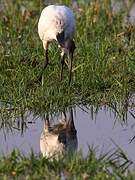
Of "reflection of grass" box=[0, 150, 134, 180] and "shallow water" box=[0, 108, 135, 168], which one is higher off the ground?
"reflection of grass" box=[0, 150, 134, 180]

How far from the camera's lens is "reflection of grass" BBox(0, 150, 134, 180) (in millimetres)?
5328

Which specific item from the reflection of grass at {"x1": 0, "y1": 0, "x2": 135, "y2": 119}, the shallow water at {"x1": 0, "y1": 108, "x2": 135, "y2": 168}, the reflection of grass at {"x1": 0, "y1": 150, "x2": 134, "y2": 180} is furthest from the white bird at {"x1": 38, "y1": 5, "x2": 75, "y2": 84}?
the reflection of grass at {"x1": 0, "y1": 150, "x2": 134, "y2": 180}

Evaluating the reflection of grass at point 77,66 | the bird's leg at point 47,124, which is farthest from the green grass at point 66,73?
the bird's leg at point 47,124

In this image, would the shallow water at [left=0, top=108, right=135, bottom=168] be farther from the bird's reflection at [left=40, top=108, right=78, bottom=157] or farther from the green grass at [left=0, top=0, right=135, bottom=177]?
the green grass at [left=0, top=0, right=135, bottom=177]

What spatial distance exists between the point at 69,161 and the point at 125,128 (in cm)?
123

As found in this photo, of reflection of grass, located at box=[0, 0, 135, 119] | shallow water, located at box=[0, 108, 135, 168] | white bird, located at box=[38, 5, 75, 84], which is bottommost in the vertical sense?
shallow water, located at box=[0, 108, 135, 168]

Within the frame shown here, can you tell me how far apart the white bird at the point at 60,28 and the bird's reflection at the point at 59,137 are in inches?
40.8

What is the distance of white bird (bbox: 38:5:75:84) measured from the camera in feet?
26.2

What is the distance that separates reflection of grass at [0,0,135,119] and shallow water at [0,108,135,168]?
26cm

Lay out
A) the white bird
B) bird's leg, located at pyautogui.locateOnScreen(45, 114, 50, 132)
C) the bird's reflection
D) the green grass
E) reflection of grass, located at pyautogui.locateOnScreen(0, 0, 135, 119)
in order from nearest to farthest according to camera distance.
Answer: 1. the green grass
2. the bird's reflection
3. bird's leg, located at pyautogui.locateOnScreen(45, 114, 50, 132)
4. reflection of grass, located at pyautogui.locateOnScreen(0, 0, 135, 119)
5. the white bird

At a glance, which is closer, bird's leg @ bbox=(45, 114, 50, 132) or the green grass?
the green grass

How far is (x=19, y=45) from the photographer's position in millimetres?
8492

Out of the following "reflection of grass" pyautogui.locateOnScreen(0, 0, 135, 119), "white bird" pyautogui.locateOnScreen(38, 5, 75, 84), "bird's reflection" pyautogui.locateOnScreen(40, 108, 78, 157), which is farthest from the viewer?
"white bird" pyautogui.locateOnScreen(38, 5, 75, 84)

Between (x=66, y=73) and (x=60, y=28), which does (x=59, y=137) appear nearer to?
(x=66, y=73)
